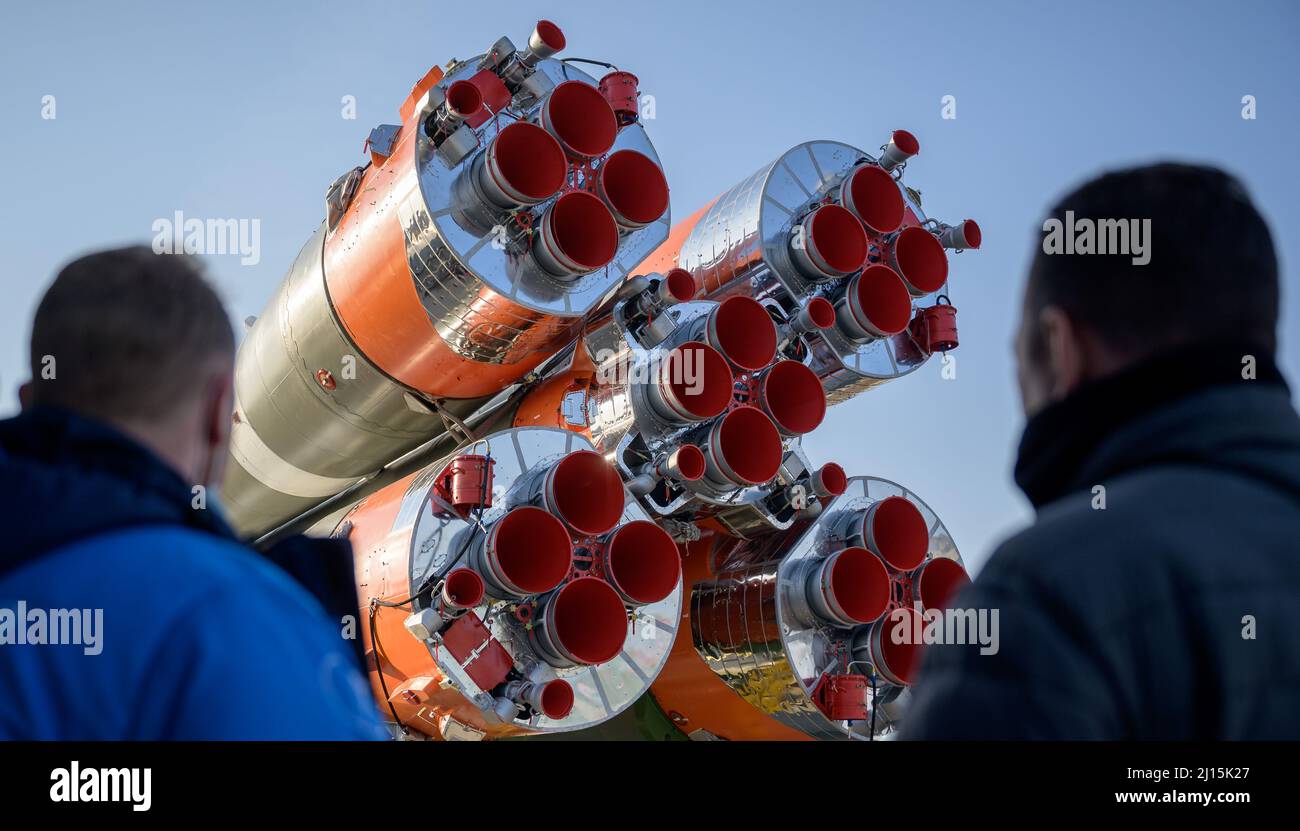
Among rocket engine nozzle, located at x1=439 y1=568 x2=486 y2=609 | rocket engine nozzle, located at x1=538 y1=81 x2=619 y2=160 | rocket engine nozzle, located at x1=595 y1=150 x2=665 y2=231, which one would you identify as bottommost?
rocket engine nozzle, located at x1=439 y1=568 x2=486 y2=609

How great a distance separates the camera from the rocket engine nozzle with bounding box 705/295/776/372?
19.7ft

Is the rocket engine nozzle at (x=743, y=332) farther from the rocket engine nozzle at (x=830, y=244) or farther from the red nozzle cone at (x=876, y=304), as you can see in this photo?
the red nozzle cone at (x=876, y=304)

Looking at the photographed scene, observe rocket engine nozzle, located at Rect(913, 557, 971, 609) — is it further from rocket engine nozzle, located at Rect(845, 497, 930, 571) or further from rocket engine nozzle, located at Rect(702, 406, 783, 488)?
rocket engine nozzle, located at Rect(702, 406, 783, 488)

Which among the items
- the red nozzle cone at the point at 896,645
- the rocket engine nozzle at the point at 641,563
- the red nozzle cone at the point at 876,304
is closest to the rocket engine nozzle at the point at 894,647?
the red nozzle cone at the point at 896,645

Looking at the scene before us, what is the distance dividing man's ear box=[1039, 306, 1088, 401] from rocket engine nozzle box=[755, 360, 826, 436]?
4.46 meters

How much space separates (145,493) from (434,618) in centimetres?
374

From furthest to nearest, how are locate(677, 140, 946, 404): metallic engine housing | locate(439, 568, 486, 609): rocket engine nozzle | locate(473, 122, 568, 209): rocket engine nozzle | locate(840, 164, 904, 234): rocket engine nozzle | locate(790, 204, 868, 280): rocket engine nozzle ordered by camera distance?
1. locate(840, 164, 904, 234): rocket engine nozzle
2. locate(677, 140, 946, 404): metallic engine housing
3. locate(790, 204, 868, 280): rocket engine nozzle
4. locate(473, 122, 568, 209): rocket engine nozzle
5. locate(439, 568, 486, 609): rocket engine nozzle

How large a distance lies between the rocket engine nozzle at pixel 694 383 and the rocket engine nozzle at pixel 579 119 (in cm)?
131

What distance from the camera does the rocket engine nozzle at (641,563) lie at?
5.44 meters

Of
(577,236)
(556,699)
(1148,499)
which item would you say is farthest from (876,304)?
(1148,499)

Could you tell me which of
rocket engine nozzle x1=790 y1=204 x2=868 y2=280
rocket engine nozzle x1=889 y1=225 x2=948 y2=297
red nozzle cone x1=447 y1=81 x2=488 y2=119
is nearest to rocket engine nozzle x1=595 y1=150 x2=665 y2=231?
red nozzle cone x1=447 y1=81 x2=488 y2=119

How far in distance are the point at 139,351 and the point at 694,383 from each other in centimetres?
433

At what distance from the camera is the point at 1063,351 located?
5.19 feet
